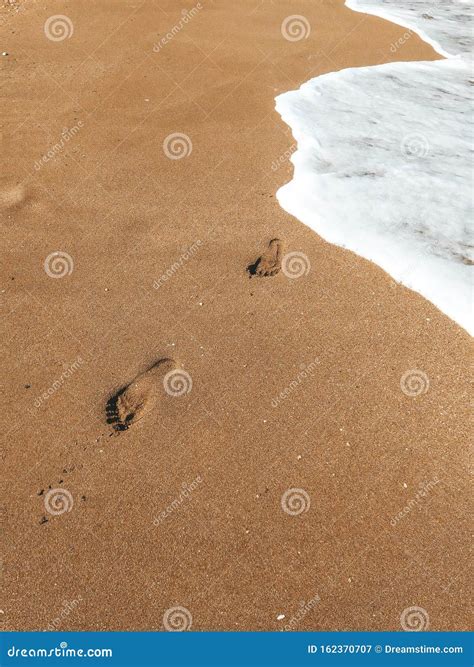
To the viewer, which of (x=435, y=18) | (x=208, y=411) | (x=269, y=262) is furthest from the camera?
(x=435, y=18)

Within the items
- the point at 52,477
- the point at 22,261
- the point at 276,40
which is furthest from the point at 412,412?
the point at 276,40

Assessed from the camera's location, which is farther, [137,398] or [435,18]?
[435,18]

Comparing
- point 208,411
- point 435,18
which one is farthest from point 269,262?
point 435,18

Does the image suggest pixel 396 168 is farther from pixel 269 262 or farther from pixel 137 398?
pixel 137 398

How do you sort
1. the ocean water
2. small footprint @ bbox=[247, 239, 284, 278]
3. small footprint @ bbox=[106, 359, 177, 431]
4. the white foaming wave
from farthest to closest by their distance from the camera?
the white foaming wave
the ocean water
small footprint @ bbox=[247, 239, 284, 278]
small footprint @ bbox=[106, 359, 177, 431]

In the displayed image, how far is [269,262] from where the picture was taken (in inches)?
194

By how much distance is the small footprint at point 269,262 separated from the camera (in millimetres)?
4816

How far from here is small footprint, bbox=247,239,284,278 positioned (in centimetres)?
482

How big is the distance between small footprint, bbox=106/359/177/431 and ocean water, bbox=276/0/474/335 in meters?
2.44

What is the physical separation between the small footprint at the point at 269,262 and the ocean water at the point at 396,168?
564 millimetres

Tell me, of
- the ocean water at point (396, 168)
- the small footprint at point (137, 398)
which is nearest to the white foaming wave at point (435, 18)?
the ocean water at point (396, 168)

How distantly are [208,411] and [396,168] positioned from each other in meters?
4.61

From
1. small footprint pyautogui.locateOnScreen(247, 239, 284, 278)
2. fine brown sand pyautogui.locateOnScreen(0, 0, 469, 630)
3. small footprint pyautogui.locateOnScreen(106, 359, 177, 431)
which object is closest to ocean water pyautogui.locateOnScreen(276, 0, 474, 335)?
fine brown sand pyautogui.locateOnScreen(0, 0, 469, 630)

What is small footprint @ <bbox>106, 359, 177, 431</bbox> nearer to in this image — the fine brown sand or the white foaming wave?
the fine brown sand
